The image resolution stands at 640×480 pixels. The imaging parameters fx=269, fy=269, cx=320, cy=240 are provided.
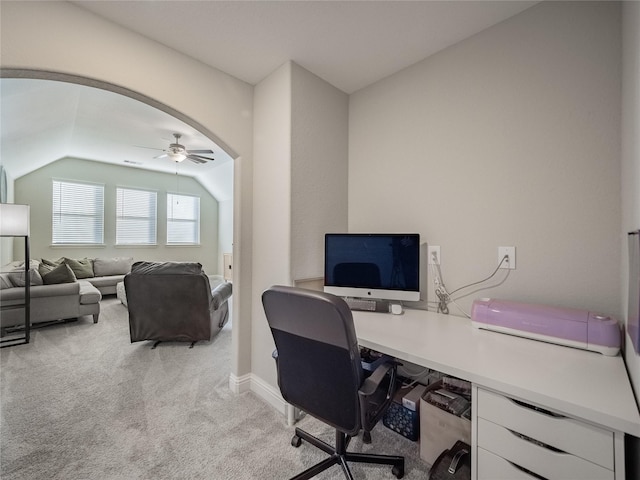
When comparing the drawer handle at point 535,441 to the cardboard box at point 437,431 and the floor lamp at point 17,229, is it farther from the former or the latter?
the floor lamp at point 17,229

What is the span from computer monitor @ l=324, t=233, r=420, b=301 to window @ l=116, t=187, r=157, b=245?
653 cm

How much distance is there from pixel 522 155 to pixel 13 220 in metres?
4.81

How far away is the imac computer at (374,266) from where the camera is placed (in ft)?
5.77

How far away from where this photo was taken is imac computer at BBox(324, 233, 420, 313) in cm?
176

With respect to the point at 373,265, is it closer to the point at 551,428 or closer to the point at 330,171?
the point at 330,171

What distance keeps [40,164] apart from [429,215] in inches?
286

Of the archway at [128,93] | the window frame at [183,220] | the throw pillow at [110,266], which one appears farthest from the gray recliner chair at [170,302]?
the window frame at [183,220]

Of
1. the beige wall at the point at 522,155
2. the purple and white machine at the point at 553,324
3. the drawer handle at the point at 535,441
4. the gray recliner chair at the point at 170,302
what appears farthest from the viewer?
the gray recliner chair at the point at 170,302

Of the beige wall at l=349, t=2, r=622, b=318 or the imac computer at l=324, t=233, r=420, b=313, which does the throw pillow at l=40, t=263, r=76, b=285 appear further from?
the beige wall at l=349, t=2, r=622, b=318

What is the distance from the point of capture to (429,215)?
1.94 m

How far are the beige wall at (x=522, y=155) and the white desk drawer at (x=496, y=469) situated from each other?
34.2 inches

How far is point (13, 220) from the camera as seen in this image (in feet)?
9.85

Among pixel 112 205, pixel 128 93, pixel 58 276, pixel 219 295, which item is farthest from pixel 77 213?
pixel 128 93

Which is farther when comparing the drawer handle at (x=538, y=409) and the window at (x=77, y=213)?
the window at (x=77, y=213)
